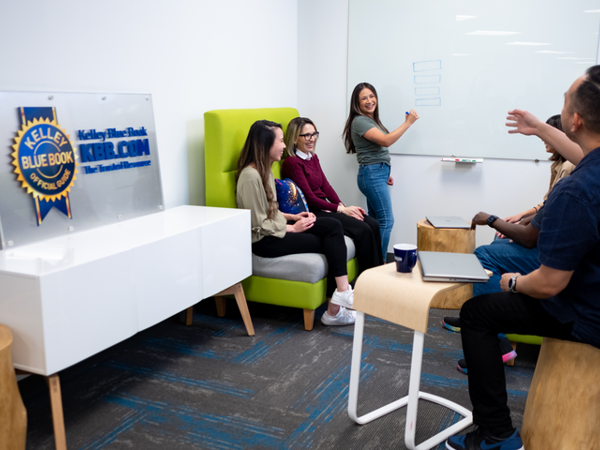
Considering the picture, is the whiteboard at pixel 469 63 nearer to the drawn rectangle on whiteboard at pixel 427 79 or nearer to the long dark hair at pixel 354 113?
the drawn rectangle on whiteboard at pixel 427 79

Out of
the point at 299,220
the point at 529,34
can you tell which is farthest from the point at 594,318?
the point at 529,34

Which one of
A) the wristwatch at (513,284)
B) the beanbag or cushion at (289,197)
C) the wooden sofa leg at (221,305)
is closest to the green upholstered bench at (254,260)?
the wooden sofa leg at (221,305)

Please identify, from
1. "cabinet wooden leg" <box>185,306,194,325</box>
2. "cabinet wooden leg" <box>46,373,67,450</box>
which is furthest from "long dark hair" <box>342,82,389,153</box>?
"cabinet wooden leg" <box>46,373,67,450</box>

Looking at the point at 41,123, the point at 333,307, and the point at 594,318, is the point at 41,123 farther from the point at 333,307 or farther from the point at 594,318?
the point at 594,318

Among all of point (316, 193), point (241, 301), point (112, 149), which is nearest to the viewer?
point (112, 149)

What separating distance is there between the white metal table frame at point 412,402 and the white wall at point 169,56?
1.54 m

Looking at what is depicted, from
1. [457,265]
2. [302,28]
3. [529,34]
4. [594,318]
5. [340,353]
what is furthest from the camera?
[302,28]

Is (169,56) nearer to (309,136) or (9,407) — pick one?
(309,136)

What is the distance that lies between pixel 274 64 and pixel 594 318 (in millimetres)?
3162

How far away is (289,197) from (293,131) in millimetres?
502

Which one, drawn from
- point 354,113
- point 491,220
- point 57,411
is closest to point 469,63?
point 354,113

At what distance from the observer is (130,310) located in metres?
2.14

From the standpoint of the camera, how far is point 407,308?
5.99 feet

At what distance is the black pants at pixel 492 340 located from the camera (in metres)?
1.76
